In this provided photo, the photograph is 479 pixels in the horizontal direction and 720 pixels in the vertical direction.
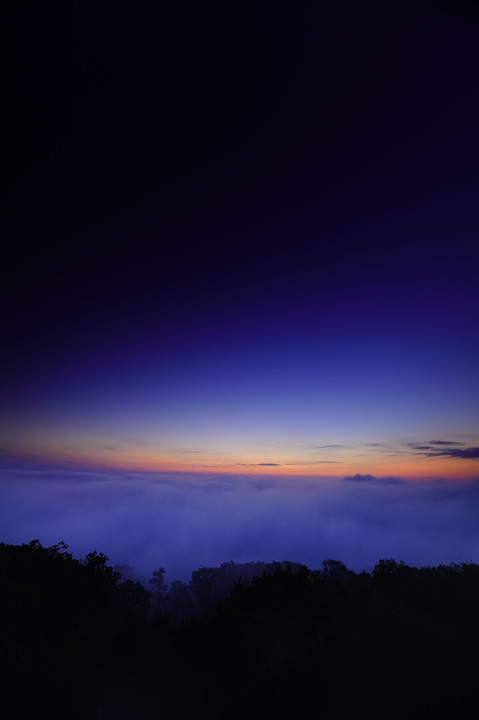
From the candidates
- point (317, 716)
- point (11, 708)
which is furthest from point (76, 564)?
point (317, 716)

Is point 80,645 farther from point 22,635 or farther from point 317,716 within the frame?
point 317,716

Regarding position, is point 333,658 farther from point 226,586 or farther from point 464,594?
point 226,586

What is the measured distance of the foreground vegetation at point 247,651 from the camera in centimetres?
1318

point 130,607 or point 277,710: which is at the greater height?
point 277,710

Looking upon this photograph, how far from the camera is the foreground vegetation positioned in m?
13.2

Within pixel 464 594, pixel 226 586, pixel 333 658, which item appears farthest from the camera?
pixel 226 586

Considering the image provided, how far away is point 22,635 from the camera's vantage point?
677 inches

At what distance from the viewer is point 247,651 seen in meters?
17.1

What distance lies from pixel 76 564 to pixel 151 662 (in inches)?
510

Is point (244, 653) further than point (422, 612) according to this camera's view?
No

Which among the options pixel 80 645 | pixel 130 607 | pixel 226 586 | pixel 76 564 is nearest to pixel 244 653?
pixel 80 645

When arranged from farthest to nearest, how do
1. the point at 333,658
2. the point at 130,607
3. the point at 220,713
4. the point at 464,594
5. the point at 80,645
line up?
1. the point at 130,607
2. the point at 464,594
3. the point at 80,645
4. the point at 333,658
5. the point at 220,713

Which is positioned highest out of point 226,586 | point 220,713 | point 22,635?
point 22,635

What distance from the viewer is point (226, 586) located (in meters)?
86.4
